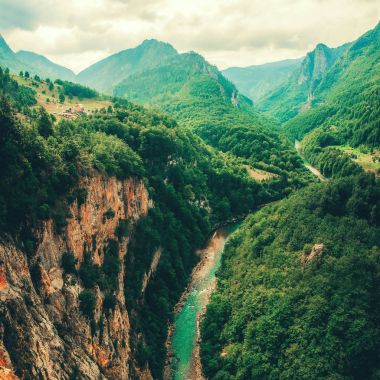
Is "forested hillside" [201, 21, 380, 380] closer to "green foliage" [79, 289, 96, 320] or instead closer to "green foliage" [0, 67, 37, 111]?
"green foliage" [79, 289, 96, 320]

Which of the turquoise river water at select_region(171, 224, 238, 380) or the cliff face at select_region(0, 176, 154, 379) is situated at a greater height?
the cliff face at select_region(0, 176, 154, 379)

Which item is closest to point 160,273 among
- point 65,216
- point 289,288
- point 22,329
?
point 289,288

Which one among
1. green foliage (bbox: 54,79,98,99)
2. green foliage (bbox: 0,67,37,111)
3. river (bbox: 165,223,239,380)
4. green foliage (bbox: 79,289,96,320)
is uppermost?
green foliage (bbox: 54,79,98,99)

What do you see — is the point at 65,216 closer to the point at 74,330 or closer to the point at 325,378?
the point at 74,330

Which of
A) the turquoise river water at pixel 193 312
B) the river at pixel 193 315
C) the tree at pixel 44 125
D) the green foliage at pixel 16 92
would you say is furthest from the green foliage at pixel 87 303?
the green foliage at pixel 16 92

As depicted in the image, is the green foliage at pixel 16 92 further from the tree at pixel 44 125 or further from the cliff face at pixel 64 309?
the cliff face at pixel 64 309

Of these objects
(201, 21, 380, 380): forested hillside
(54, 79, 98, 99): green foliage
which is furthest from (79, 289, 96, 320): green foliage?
(54, 79, 98, 99): green foliage

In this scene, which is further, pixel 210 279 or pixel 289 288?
pixel 210 279
